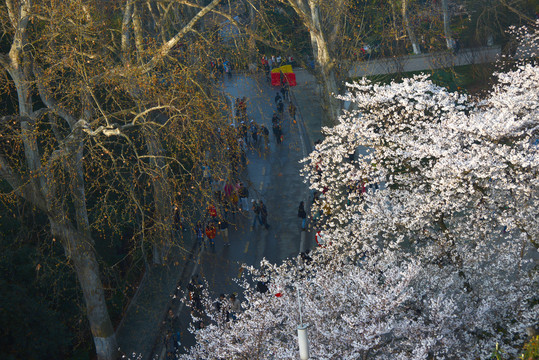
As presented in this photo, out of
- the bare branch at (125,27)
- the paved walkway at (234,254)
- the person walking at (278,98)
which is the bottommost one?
the paved walkway at (234,254)

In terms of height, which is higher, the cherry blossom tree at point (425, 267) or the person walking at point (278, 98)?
the person walking at point (278, 98)

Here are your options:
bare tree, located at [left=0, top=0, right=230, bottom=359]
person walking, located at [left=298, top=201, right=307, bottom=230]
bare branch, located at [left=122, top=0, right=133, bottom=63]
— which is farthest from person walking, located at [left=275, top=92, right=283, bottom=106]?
bare branch, located at [left=122, top=0, right=133, bottom=63]

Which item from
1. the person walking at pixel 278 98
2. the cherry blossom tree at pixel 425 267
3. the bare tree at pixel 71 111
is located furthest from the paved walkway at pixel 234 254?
the person walking at pixel 278 98

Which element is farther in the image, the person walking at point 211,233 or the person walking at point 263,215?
the person walking at point 263,215

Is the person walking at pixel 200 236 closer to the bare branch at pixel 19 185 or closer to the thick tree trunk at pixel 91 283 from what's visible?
the thick tree trunk at pixel 91 283

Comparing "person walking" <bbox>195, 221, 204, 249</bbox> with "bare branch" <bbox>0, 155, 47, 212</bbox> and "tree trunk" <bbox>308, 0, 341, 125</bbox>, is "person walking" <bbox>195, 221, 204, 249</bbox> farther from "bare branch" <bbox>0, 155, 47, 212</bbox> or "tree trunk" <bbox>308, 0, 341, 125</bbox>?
"bare branch" <bbox>0, 155, 47, 212</bbox>

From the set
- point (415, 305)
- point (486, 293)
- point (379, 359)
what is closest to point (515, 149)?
point (486, 293)
